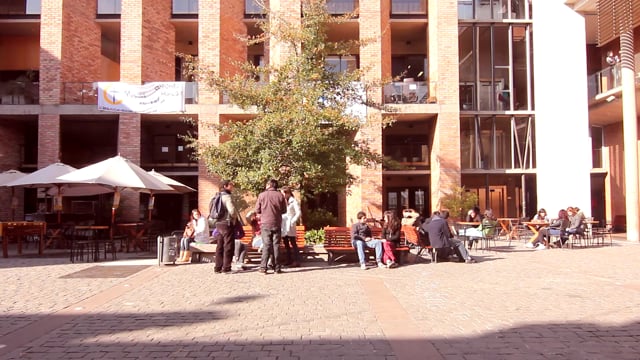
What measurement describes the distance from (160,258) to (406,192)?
1487 centimetres

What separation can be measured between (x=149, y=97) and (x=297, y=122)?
36.0ft

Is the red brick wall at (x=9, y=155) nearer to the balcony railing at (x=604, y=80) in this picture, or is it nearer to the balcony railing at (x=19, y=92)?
the balcony railing at (x=19, y=92)

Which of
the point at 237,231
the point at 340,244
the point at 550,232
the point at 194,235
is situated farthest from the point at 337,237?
the point at 550,232

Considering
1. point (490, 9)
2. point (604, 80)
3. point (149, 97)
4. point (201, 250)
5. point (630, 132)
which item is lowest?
point (201, 250)

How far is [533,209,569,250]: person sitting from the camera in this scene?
14.0 meters

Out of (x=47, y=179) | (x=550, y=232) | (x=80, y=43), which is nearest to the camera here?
(x=47, y=179)

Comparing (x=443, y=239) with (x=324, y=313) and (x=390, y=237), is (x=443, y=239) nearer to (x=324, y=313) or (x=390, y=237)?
(x=390, y=237)

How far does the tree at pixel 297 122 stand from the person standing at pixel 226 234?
8.15ft

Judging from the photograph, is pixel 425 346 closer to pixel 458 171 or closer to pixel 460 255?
pixel 460 255

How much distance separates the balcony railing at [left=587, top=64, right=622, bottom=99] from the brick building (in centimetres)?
108

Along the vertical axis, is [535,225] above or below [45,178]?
below

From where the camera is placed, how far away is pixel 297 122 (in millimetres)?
11078

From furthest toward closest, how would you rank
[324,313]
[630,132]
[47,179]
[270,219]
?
[630,132]
[47,179]
[270,219]
[324,313]

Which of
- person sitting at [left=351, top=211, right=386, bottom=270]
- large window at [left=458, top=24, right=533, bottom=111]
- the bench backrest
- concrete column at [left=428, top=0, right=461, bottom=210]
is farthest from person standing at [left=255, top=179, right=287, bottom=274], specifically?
large window at [left=458, top=24, right=533, bottom=111]
